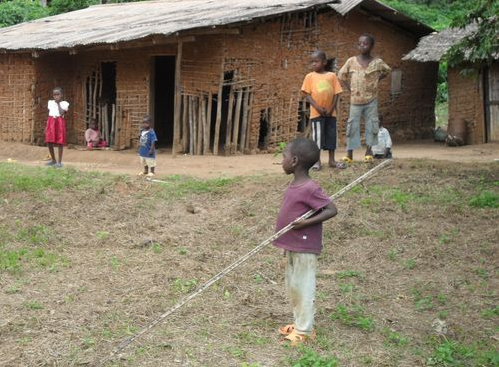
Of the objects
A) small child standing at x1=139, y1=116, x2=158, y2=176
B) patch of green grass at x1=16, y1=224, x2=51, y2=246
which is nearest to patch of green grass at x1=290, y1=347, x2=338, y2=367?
patch of green grass at x1=16, y1=224, x2=51, y2=246

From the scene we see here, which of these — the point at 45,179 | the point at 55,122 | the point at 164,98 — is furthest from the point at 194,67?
the point at 45,179

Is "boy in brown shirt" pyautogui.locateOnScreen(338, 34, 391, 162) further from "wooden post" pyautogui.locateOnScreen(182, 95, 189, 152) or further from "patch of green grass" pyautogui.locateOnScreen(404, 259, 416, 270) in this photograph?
"wooden post" pyautogui.locateOnScreen(182, 95, 189, 152)

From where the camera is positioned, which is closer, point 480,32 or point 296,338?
point 296,338

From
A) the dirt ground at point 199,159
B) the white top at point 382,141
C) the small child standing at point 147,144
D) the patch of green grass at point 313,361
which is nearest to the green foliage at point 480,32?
the white top at point 382,141

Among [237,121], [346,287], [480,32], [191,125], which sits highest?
[480,32]

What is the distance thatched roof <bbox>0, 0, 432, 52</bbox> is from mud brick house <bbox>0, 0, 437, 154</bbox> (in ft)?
0.14

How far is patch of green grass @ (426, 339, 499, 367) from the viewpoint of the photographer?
4395 millimetres

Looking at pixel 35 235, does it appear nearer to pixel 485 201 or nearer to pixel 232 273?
pixel 232 273

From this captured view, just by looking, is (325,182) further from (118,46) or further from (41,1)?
(41,1)

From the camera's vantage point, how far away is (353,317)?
5.13m

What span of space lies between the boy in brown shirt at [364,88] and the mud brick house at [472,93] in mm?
7708

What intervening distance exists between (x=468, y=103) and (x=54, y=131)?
991cm

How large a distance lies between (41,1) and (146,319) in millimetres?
31948

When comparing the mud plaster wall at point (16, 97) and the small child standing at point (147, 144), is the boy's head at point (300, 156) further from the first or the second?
the mud plaster wall at point (16, 97)
